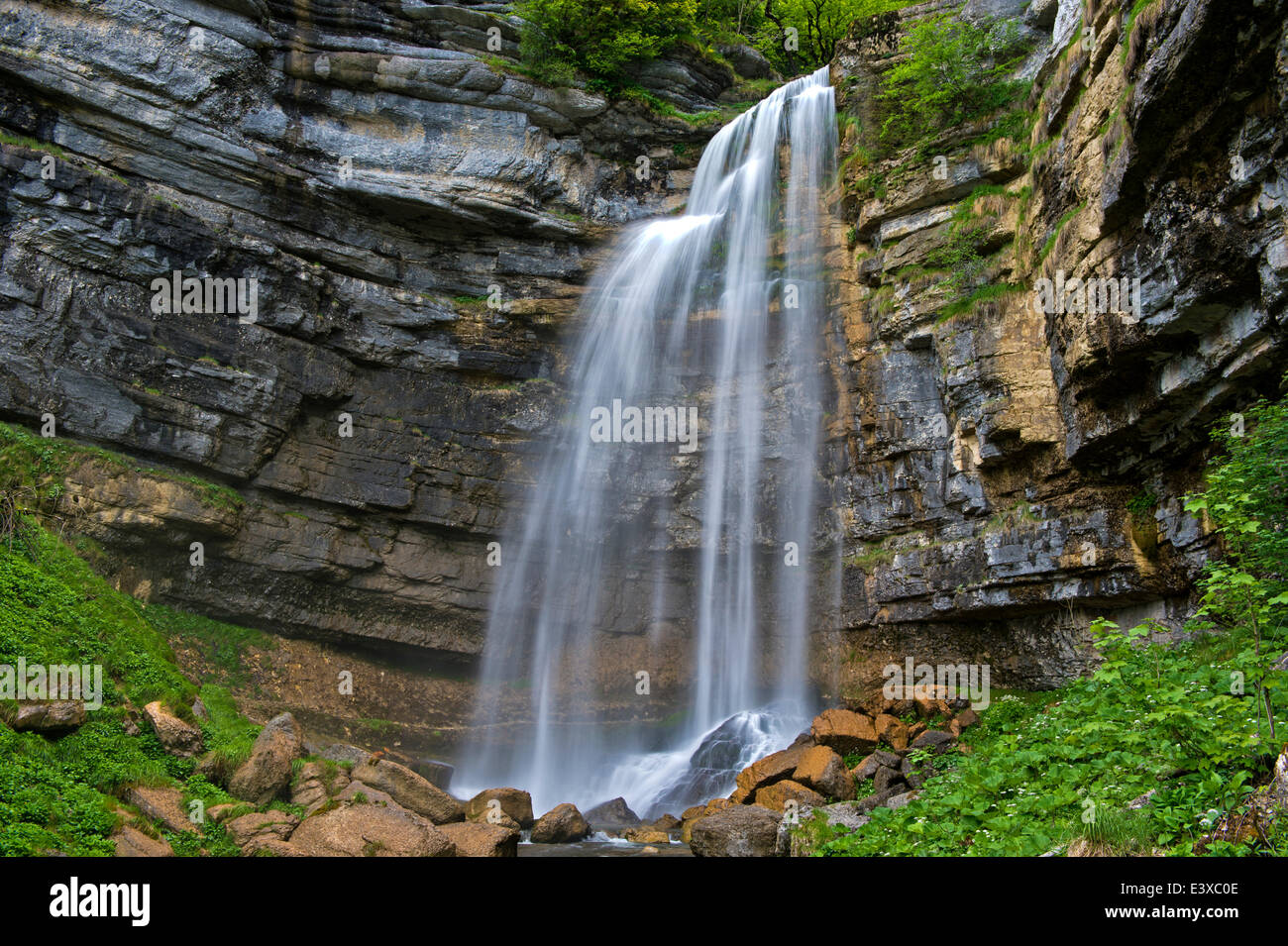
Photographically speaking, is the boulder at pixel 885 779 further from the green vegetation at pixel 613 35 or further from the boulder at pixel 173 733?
the green vegetation at pixel 613 35

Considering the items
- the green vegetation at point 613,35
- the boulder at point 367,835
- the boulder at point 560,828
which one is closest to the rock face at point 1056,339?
the green vegetation at point 613,35

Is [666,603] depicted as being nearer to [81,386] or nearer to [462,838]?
[462,838]

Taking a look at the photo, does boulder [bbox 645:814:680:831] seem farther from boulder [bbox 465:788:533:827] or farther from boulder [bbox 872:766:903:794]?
boulder [bbox 872:766:903:794]

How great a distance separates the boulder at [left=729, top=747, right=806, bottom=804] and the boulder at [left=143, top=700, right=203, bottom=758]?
8292 millimetres

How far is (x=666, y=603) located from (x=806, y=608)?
3856 mm

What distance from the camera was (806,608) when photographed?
19.2m

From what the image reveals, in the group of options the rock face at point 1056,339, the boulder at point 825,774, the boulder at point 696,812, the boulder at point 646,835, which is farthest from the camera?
the boulder at point 696,812

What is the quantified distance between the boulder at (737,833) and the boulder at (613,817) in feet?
12.1

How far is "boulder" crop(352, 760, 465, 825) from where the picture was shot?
459 inches

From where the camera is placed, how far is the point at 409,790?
11766 mm

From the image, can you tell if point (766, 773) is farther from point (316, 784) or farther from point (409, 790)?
point (316, 784)

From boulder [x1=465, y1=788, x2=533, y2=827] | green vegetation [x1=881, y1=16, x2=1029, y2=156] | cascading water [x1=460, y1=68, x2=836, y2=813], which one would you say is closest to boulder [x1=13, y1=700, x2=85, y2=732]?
boulder [x1=465, y1=788, x2=533, y2=827]

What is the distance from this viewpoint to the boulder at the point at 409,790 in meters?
11.7
